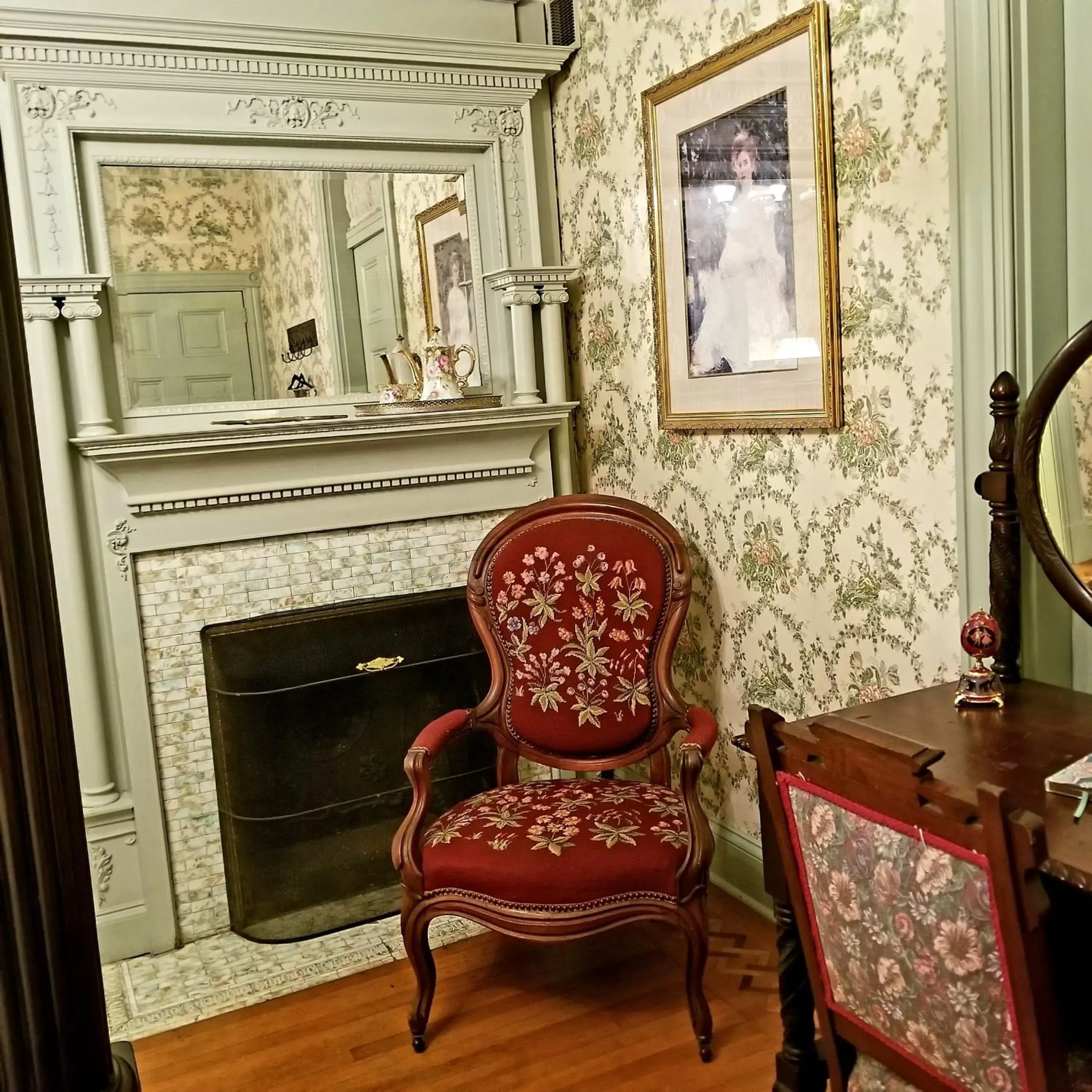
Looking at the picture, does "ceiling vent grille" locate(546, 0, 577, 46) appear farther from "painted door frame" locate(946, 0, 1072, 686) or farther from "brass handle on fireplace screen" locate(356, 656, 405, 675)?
"brass handle on fireplace screen" locate(356, 656, 405, 675)

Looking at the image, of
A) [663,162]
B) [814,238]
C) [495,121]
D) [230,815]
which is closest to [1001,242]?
[814,238]

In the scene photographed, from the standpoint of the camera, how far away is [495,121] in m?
3.02

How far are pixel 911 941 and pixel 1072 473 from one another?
0.92 m

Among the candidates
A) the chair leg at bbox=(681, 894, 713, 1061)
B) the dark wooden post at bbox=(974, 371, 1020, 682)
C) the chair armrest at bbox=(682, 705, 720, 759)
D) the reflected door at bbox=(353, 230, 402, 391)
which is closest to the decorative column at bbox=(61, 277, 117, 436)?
the reflected door at bbox=(353, 230, 402, 391)

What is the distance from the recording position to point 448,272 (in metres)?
3.01

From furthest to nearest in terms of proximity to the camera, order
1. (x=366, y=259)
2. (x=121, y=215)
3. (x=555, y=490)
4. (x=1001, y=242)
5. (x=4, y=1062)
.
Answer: (x=555, y=490) < (x=366, y=259) < (x=121, y=215) < (x=1001, y=242) < (x=4, y=1062)

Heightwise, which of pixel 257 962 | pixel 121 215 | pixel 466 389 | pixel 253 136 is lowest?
pixel 257 962

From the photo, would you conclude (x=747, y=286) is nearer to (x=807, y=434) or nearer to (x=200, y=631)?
(x=807, y=434)

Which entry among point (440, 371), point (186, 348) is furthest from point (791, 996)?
point (186, 348)

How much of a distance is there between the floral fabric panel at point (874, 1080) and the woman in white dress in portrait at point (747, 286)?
1412mm

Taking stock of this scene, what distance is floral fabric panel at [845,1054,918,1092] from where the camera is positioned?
134 centimetres

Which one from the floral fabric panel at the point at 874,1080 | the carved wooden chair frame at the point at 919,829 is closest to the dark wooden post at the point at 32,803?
the carved wooden chair frame at the point at 919,829

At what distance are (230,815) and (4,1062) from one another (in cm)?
179

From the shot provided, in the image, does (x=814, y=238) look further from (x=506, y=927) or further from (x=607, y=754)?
(x=506, y=927)
